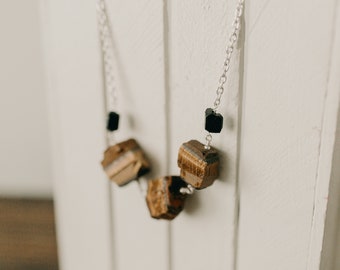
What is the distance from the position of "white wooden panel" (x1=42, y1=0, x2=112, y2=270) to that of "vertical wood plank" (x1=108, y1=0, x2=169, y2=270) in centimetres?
3

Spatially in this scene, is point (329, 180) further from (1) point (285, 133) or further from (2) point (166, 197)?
(2) point (166, 197)

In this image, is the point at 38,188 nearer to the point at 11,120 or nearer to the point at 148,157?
the point at 11,120

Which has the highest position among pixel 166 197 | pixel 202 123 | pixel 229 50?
pixel 229 50

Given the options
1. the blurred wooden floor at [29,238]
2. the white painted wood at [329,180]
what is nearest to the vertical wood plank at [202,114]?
the white painted wood at [329,180]

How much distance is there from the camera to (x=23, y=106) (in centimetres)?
105

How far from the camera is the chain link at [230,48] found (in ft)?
2.19

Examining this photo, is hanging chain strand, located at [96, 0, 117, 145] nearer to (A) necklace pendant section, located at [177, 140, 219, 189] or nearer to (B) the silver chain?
(B) the silver chain

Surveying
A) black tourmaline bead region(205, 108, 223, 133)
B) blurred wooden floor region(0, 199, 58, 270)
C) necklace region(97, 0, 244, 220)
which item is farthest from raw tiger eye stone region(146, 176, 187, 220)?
blurred wooden floor region(0, 199, 58, 270)

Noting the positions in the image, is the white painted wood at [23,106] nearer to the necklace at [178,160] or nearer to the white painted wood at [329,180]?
the necklace at [178,160]

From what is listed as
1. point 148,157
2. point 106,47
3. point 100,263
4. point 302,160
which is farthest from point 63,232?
point 302,160

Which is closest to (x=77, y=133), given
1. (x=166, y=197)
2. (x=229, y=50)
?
(x=166, y=197)

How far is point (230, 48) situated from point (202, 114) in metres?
0.10

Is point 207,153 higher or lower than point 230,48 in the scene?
lower

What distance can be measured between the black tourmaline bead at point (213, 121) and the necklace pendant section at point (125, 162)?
0.14 meters
